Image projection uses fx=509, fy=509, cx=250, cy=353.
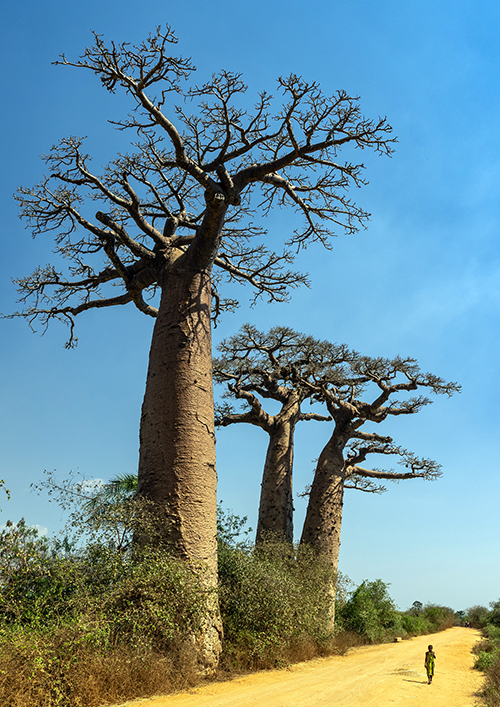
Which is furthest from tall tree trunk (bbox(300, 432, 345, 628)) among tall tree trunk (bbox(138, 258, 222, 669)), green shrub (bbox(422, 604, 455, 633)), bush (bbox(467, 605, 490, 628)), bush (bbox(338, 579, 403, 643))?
bush (bbox(467, 605, 490, 628))

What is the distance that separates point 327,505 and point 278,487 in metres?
1.10

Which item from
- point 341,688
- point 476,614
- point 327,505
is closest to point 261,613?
point 341,688

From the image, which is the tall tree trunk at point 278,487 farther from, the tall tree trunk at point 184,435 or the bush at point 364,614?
the tall tree trunk at point 184,435

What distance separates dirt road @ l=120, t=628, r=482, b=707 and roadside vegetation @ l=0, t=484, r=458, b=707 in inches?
10.6

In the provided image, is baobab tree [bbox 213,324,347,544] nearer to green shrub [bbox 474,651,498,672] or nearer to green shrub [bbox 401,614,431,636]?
green shrub [bbox 474,651,498,672]

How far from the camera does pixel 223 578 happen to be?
20.5ft

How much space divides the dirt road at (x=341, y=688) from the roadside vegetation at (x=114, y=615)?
270 mm

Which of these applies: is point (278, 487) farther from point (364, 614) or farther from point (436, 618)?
point (436, 618)

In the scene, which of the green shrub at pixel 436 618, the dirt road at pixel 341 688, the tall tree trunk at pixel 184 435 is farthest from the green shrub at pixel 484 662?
the green shrub at pixel 436 618

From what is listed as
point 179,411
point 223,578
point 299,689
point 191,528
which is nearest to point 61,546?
point 191,528

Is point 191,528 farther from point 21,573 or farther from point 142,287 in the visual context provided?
point 142,287

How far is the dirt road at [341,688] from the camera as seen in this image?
430 cm

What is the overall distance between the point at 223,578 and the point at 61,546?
227 centimetres

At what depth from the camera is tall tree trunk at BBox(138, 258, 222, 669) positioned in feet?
17.5
